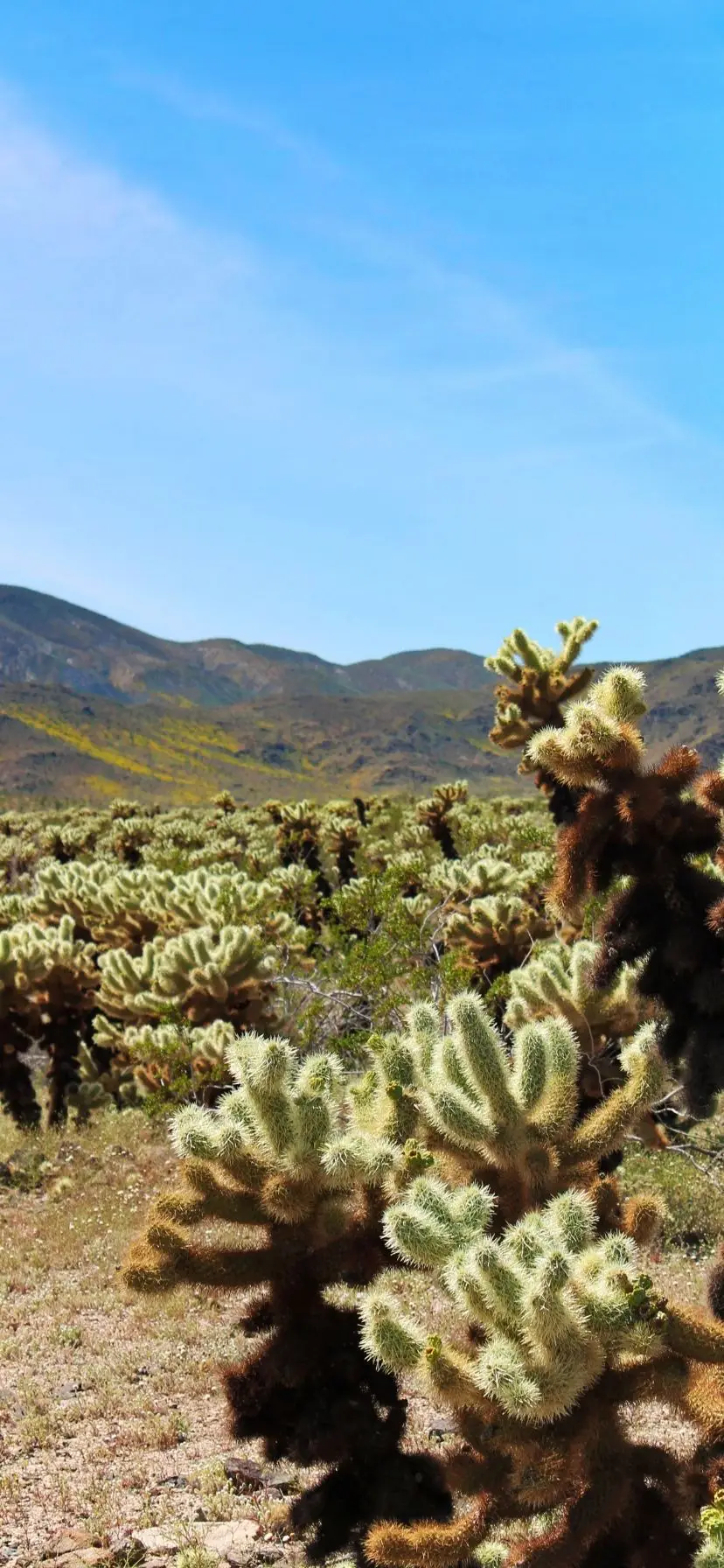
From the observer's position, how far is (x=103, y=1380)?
244 inches

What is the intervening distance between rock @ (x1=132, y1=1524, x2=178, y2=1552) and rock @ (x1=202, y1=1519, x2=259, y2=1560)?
14 cm

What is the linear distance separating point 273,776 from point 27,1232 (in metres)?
154

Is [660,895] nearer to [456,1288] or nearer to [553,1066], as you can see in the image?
[553,1066]

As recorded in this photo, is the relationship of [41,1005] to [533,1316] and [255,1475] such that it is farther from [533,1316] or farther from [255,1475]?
[533,1316]

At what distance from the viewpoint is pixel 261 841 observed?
24.7 meters

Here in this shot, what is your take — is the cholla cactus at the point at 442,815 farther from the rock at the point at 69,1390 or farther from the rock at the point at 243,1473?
the rock at the point at 243,1473

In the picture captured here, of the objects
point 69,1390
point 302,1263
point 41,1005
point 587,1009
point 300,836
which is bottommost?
point 69,1390

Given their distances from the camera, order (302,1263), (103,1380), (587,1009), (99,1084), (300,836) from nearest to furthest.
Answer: (302,1263) → (587,1009) → (103,1380) → (99,1084) → (300,836)

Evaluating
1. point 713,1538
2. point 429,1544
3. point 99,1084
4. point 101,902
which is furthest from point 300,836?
point 713,1538

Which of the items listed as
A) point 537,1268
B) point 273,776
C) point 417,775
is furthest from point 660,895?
point 417,775

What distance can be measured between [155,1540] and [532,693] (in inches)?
158

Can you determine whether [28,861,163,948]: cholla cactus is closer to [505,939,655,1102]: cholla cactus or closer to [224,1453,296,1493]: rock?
[505,939,655,1102]: cholla cactus

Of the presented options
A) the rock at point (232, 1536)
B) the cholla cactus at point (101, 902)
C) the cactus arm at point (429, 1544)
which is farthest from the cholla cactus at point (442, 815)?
the cactus arm at point (429, 1544)

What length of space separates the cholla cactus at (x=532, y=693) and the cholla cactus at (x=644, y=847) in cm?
158
